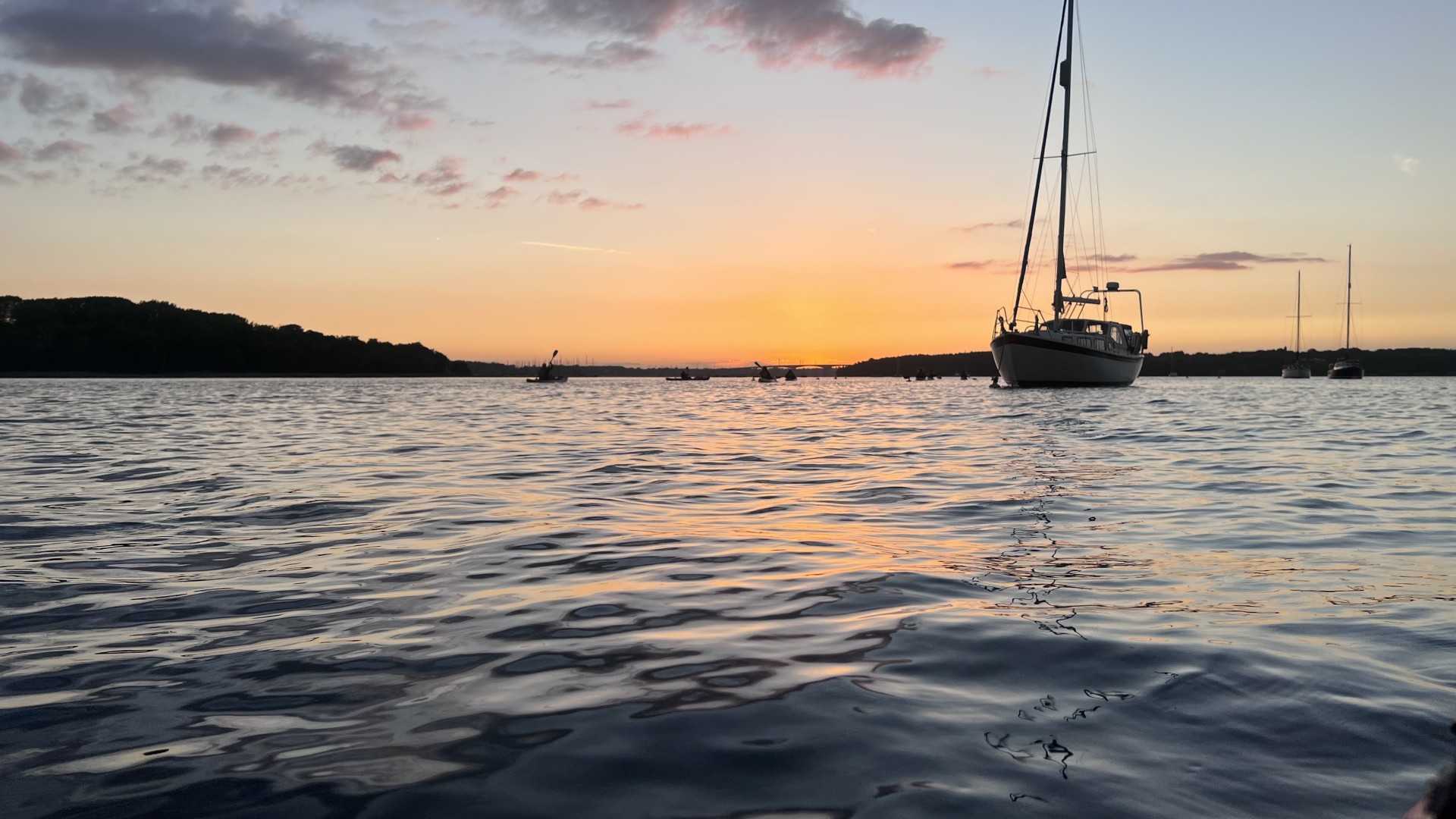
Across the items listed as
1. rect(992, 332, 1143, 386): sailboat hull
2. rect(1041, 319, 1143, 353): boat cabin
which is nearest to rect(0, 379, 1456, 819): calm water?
rect(992, 332, 1143, 386): sailboat hull

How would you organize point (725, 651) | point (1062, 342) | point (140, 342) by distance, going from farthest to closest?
1. point (140, 342)
2. point (1062, 342)
3. point (725, 651)

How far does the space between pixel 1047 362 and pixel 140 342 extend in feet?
519

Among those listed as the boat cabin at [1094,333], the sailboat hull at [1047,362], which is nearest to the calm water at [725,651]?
the sailboat hull at [1047,362]

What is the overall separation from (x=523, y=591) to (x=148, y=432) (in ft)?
71.3

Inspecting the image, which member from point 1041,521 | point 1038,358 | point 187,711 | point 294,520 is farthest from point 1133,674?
point 1038,358

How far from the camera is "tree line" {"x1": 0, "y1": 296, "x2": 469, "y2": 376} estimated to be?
465 feet

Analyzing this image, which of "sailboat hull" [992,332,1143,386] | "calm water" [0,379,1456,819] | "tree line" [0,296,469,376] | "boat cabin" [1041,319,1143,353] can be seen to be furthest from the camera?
"tree line" [0,296,469,376]

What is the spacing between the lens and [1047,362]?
50.8 metres

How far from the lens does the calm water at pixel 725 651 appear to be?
9.42ft

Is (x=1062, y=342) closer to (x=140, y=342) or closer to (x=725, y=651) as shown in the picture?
(x=725, y=651)

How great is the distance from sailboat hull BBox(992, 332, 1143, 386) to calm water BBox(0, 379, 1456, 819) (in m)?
39.8

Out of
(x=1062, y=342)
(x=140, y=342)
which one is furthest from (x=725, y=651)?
(x=140, y=342)

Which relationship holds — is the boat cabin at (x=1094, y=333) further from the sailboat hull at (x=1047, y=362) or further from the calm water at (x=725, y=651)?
the calm water at (x=725, y=651)

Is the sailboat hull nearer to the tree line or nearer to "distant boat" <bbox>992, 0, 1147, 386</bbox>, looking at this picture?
"distant boat" <bbox>992, 0, 1147, 386</bbox>
